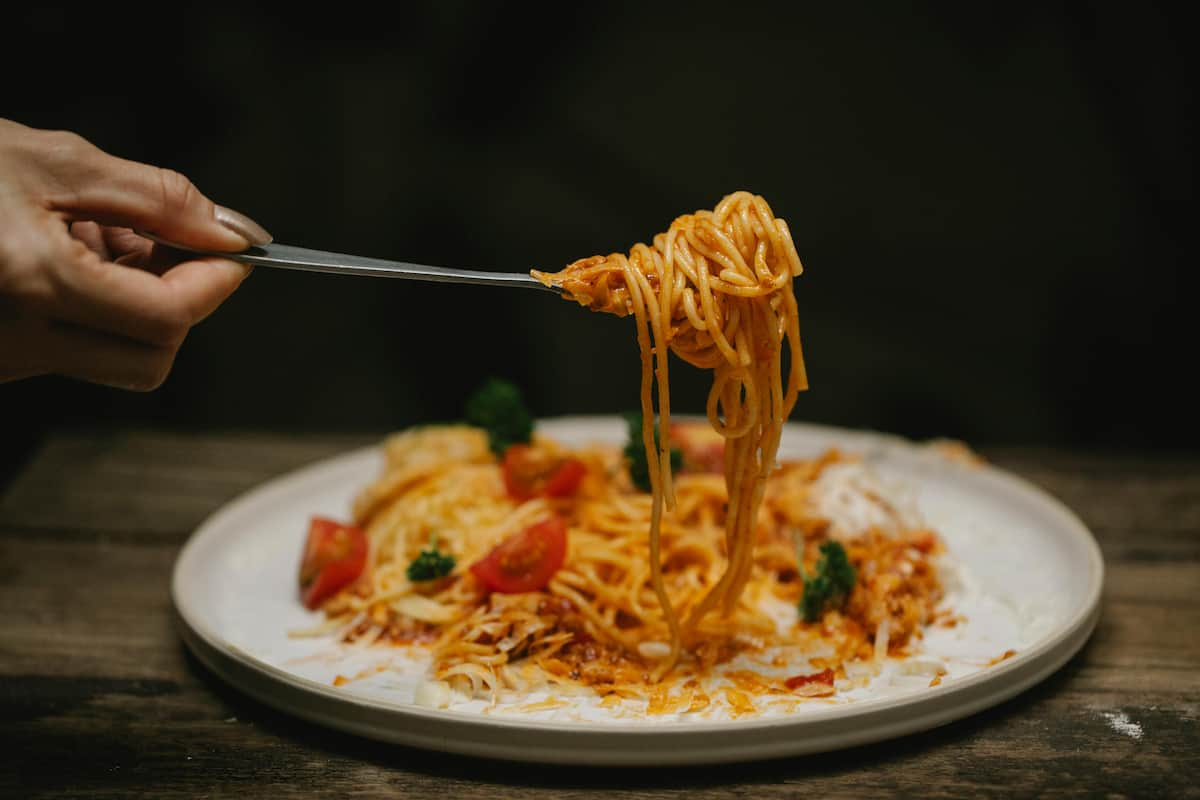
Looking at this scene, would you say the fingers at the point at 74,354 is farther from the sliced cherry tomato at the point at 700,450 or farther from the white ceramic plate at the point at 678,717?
the sliced cherry tomato at the point at 700,450

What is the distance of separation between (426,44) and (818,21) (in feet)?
6.96

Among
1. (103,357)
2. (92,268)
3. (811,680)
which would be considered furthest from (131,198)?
(811,680)

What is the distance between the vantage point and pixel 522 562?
144 inches

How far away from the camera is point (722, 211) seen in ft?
10.8

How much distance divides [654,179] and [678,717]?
13.1 ft

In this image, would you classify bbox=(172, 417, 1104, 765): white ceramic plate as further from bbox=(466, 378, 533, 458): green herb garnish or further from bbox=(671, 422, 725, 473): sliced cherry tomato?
bbox=(466, 378, 533, 458): green herb garnish

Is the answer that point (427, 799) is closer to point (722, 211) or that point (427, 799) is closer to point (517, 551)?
point (517, 551)

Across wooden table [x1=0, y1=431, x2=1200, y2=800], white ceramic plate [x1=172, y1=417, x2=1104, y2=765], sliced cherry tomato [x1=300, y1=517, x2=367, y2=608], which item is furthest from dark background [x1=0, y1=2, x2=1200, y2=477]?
sliced cherry tomato [x1=300, y1=517, x2=367, y2=608]

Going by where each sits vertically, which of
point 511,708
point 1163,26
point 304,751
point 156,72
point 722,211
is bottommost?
point 304,751

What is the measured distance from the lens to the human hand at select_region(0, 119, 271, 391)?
8.84 feet

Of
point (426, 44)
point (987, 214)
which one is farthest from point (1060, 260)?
point (426, 44)

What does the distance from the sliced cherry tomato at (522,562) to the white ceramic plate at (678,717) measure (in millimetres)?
391

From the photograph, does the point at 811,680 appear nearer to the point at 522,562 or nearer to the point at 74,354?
the point at 522,562

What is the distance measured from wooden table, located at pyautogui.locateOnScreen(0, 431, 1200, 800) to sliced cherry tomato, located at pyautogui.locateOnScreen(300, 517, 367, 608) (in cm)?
47
